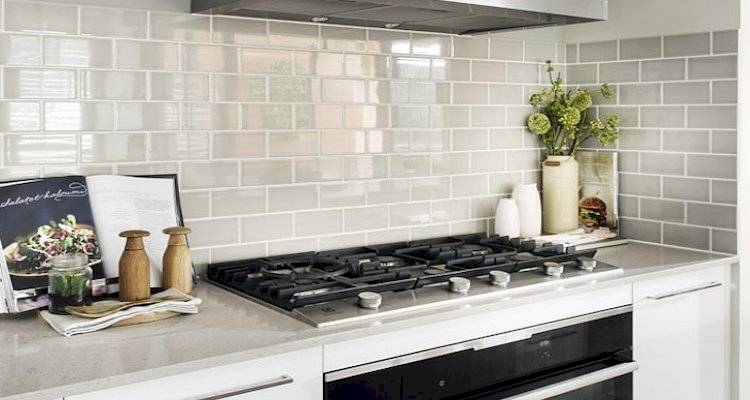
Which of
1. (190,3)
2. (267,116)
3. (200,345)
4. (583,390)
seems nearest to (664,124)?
(583,390)

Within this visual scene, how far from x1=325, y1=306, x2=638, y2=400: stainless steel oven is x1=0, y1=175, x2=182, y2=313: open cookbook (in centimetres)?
70

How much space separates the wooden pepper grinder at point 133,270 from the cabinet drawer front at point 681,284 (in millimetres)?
1463

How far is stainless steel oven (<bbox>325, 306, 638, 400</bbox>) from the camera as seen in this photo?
1910mm

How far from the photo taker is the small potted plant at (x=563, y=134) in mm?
3129

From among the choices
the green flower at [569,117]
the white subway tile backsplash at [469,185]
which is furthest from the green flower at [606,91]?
the white subway tile backsplash at [469,185]

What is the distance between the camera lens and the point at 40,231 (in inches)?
80.0

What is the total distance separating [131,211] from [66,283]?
35 cm

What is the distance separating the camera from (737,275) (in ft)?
9.16

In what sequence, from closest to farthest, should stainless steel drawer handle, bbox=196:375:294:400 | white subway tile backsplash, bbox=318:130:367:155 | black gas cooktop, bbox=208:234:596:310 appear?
stainless steel drawer handle, bbox=196:375:294:400
black gas cooktop, bbox=208:234:596:310
white subway tile backsplash, bbox=318:130:367:155

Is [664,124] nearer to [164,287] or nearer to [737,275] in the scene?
[737,275]

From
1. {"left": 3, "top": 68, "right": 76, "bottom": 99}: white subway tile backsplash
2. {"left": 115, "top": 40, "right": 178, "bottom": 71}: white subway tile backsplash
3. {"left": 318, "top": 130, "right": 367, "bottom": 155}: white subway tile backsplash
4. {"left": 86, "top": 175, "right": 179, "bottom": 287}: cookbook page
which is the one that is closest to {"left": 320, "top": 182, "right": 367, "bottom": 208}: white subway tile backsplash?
{"left": 318, "top": 130, "right": 367, "bottom": 155}: white subway tile backsplash

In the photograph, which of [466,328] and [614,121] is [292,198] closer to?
[466,328]

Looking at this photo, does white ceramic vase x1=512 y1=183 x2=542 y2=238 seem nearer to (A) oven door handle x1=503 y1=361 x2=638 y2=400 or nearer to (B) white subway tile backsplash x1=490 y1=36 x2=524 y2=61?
(B) white subway tile backsplash x1=490 y1=36 x2=524 y2=61

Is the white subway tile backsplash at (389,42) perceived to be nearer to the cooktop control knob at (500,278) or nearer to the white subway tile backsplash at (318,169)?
the white subway tile backsplash at (318,169)
